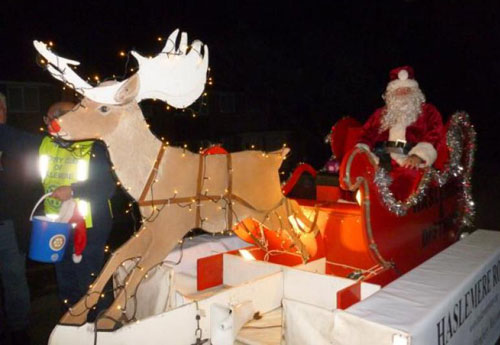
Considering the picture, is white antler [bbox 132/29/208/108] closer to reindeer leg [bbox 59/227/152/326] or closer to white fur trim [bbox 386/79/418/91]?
reindeer leg [bbox 59/227/152/326]

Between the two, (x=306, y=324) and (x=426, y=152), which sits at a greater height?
(x=426, y=152)

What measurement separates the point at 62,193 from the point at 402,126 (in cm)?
331

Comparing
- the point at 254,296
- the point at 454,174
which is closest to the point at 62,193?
the point at 254,296

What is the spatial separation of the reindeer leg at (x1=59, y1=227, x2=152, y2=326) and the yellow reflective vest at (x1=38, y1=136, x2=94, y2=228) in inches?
17.7

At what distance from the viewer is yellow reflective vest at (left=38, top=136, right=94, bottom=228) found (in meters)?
3.08

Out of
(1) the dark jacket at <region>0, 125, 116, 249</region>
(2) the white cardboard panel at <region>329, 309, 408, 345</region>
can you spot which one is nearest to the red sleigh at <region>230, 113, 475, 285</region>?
(2) the white cardboard panel at <region>329, 309, 408, 345</region>

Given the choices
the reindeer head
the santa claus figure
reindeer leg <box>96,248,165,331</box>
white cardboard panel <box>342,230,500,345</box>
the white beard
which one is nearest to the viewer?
white cardboard panel <box>342,230,500,345</box>

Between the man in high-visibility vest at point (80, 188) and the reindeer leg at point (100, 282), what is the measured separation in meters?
0.42

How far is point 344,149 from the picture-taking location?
194 inches

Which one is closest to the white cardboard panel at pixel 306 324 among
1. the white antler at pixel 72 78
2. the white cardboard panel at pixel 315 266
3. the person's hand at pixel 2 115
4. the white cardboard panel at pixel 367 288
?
the white cardboard panel at pixel 367 288

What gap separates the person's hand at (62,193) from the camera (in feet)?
9.43

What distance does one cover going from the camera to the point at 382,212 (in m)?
3.54

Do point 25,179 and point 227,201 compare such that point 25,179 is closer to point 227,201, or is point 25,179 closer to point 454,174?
point 227,201

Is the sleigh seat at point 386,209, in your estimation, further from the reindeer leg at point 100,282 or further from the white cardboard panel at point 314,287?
the reindeer leg at point 100,282
